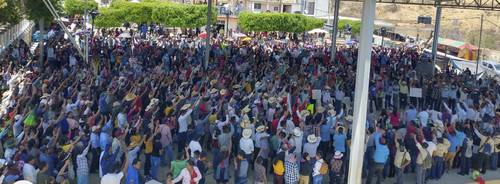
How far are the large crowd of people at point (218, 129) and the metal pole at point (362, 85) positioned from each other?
2.17 ft

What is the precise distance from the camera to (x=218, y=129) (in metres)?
11.3

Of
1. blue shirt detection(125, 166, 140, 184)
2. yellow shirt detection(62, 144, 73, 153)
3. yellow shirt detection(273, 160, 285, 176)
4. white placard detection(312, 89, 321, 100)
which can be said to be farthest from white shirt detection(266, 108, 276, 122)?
yellow shirt detection(62, 144, 73, 153)

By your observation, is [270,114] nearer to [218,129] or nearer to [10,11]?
[218,129]

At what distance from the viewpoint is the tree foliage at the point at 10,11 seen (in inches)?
927

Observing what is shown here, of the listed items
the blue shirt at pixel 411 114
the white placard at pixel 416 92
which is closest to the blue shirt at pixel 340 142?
the blue shirt at pixel 411 114

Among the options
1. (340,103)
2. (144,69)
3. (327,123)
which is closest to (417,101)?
(340,103)

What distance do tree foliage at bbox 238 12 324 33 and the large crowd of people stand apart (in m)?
35.7

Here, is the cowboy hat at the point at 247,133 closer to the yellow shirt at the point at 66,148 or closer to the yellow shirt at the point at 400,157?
the yellow shirt at the point at 400,157

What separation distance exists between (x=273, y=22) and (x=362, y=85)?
4467 cm

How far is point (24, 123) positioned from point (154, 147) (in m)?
2.33

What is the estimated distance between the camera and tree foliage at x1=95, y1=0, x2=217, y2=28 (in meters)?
48.0

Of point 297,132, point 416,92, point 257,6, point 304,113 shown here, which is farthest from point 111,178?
point 257,6

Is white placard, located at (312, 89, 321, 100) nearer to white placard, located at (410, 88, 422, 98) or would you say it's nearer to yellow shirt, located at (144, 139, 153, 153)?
white placard, located at (410, 88, 422, 98)

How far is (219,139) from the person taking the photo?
34.9ft
